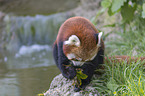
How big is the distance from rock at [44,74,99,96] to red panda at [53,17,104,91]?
79mm

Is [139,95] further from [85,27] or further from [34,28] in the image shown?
[34,28]

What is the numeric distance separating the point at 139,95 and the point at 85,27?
1127 millimetres

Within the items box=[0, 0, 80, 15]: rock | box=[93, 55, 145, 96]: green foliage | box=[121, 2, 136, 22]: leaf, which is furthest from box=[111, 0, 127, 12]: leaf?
A: box=[0, 0, 80, 15]: rock

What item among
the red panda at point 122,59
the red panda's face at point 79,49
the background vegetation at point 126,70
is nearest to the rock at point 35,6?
the background vegetation at point 126,70

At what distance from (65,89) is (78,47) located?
766 mm

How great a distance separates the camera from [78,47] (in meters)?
2.42

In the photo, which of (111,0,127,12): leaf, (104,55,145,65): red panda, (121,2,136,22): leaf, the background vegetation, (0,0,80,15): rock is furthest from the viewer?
(0,0,80,15): rock

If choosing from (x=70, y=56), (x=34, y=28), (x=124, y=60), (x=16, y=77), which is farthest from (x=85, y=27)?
(x=34, y=28)

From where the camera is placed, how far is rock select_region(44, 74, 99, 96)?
105 inches

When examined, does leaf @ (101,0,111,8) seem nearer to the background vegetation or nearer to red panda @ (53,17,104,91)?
the background vegetation

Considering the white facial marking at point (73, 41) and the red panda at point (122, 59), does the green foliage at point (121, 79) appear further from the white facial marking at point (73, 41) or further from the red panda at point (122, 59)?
the white facial marking at point (73, 41)

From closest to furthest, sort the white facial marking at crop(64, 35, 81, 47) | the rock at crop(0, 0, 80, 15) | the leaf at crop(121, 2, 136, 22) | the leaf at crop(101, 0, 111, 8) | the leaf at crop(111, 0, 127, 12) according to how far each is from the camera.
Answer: the white facial marking at crop(64, 35, 81, 47), the leaf at crop(111, 0, 127, 12), the leaf at crop(101, 0, 111, 8), the leaf at crop(121, 2, 136, 22), the rock at crop(0, 0, 80, 15)

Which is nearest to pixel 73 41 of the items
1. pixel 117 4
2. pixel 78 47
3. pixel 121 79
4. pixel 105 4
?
pixel 78 47

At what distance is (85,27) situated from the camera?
2.59m
